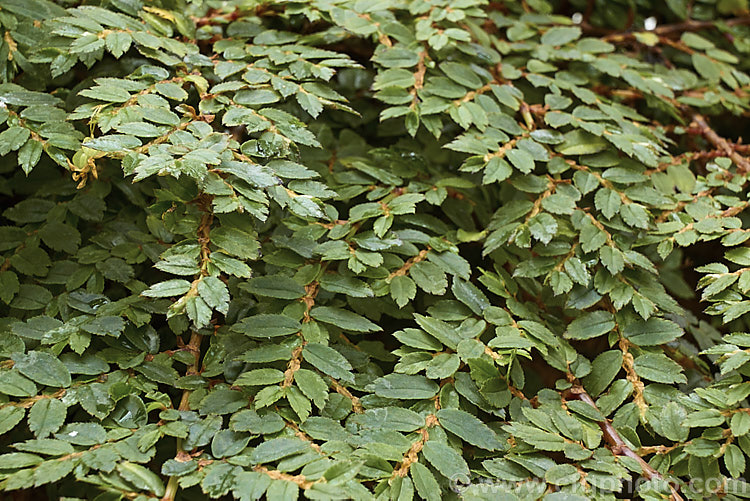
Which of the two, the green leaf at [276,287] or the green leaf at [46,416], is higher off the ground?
the green leaf at [276,287]

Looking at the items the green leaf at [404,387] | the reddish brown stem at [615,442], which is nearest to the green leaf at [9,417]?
the green leaf at [404,387]

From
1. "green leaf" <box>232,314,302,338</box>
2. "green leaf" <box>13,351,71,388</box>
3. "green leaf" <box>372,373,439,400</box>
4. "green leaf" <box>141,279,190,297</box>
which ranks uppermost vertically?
"green leaf" <box>141,279,190,297</box>

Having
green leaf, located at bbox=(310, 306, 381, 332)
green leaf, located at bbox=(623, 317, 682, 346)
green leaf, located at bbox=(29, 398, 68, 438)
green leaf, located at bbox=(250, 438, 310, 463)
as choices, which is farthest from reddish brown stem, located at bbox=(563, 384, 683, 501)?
green leaf, located at bbox=(29, 398, 68, 438)

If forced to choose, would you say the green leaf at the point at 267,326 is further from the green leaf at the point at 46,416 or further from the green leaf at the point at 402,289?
the green leaf at the point at 46,416

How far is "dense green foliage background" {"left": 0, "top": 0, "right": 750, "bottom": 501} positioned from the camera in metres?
0.99

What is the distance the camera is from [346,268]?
1.21 meters

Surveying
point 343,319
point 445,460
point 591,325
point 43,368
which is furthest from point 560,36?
point 43,368

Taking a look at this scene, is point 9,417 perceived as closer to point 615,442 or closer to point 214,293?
point 214,293

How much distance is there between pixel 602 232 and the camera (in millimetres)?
1264

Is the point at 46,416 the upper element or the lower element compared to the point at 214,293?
lower

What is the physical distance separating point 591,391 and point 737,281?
32cm

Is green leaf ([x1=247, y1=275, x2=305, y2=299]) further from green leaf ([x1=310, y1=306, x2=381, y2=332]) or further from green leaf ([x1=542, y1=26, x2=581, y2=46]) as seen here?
green leaf ([x1=542, y1=26, x2=581, y2=46])

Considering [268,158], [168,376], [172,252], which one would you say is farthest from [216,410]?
Answer: [268,158]

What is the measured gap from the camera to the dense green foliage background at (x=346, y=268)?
99cm
